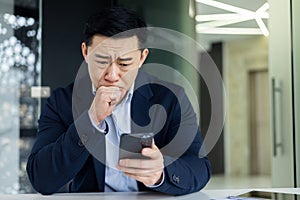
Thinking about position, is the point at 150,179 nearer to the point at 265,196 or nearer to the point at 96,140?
the point at 96,140

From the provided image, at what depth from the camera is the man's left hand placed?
50.3 inches

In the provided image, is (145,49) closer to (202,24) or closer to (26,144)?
(26,144)

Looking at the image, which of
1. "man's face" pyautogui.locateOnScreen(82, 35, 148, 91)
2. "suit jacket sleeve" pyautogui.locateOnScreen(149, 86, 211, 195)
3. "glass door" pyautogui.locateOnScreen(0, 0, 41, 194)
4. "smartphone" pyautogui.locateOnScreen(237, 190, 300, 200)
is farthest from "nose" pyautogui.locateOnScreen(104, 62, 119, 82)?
"glass door" pyautogui.locateOnScreen(0, 0, 41, 194)

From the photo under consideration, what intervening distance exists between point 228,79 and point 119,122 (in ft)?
19.8

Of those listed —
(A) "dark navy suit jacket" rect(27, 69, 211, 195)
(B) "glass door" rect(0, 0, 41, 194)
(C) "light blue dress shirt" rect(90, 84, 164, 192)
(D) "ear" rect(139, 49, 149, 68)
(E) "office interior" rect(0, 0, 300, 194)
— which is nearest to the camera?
(A) "dark navy suit jacket" rect(27, 69, 211, 195)

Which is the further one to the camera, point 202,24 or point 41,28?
point 202,24

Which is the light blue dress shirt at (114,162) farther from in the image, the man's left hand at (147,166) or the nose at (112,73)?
the man's left hand at (147,166)

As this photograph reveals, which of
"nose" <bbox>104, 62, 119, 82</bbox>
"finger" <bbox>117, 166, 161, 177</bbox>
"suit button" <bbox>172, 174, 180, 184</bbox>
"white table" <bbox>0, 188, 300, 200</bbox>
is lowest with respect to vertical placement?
"white table" <bbox>0, 188, 300, 200</bbox>

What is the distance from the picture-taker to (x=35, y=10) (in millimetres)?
2506

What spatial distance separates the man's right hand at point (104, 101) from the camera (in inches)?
56.1

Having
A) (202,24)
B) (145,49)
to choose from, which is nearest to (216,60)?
(202,24)

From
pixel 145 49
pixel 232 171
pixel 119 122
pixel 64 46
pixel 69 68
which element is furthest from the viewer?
pixel 232 171

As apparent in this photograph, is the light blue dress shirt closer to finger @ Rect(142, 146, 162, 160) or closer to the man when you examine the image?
the man

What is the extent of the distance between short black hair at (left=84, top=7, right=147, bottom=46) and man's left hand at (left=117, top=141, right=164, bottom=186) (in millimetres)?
522
